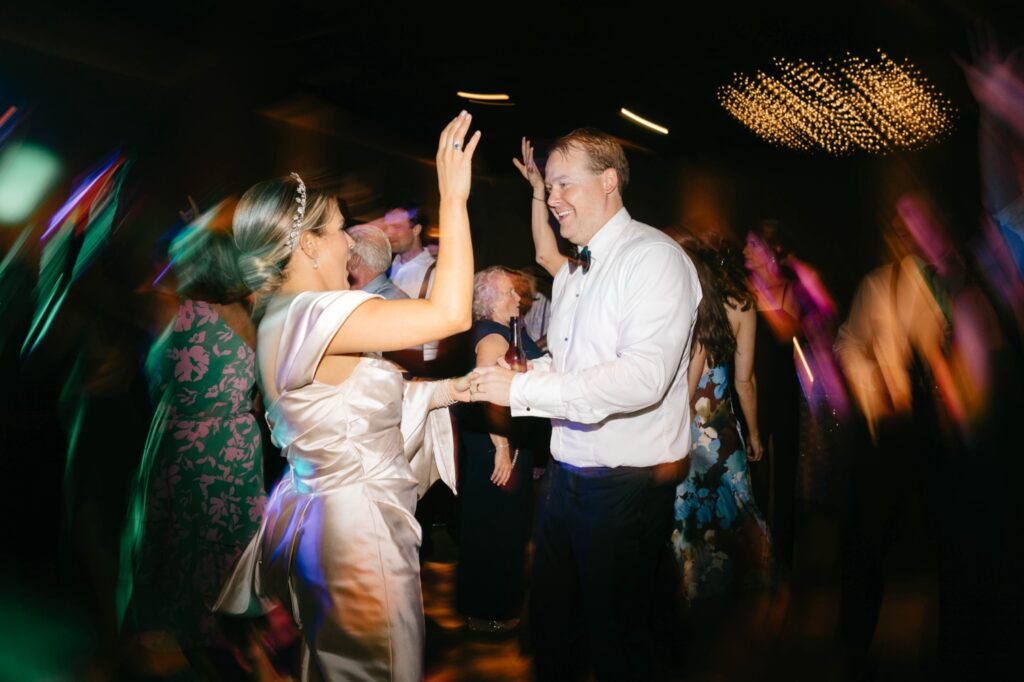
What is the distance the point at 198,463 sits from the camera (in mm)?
2709

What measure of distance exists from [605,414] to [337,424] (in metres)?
0.66

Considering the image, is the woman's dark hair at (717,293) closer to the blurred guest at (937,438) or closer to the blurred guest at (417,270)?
the blurred guest at (937,438)

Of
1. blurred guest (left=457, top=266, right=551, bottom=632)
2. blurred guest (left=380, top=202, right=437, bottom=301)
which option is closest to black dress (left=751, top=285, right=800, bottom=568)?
blurred guest (left=457, top=266, right=551, bottom=632)

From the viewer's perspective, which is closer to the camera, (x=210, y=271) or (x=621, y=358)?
(x=621, y=358)

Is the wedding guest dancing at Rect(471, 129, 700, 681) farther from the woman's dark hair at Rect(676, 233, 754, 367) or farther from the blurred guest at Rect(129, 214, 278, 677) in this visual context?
the blurred guest at Rect(129, 214, 278, 677)

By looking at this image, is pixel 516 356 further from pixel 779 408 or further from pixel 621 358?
pixel 779 408

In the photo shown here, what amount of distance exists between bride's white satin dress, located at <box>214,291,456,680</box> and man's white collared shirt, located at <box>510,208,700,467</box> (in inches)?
15.5

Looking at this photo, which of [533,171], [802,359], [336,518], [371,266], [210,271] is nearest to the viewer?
[336,518]

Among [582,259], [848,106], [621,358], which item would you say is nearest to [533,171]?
[582,259]

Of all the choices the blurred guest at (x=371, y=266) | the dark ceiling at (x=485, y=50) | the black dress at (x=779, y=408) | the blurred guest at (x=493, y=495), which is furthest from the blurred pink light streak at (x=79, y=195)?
the black dress at (x=779, y=408)

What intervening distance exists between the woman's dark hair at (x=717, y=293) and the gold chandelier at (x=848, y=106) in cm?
297

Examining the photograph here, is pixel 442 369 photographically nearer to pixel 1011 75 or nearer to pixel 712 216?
pixel 1011 75

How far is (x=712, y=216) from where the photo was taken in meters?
8.16

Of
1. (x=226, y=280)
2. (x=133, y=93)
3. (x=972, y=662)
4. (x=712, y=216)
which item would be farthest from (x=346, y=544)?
(x=712, y=216)
